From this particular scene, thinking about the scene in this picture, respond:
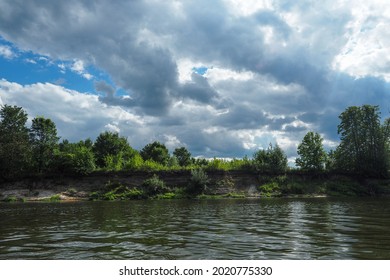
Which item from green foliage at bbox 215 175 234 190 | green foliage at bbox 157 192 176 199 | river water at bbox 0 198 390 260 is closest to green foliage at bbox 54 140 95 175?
green foliage at bbox 157 192 176 199

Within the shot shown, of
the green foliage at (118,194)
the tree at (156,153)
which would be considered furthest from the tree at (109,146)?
the green foliage at (118,194)

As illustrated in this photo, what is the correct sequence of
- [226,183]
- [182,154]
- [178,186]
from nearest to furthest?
[178,186] < [226,183] < [182,154]

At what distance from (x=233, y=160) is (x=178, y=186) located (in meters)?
15.6

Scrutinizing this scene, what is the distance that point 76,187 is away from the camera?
64312 millimetres

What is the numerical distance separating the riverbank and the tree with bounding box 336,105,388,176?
3.67 meters

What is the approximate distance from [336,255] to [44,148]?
75821mm

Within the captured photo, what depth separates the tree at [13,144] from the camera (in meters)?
66.9

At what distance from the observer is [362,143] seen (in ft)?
251

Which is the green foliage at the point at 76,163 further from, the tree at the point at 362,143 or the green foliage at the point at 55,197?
the tree at the point at 362,143

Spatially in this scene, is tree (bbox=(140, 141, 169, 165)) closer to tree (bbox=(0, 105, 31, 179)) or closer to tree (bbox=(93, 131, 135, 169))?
tree (bbox=(93, 131, 135, 169))

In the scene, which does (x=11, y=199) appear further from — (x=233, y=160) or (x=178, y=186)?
(x=233, y=160)

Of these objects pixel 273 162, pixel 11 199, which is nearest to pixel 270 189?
pixel 273 162
